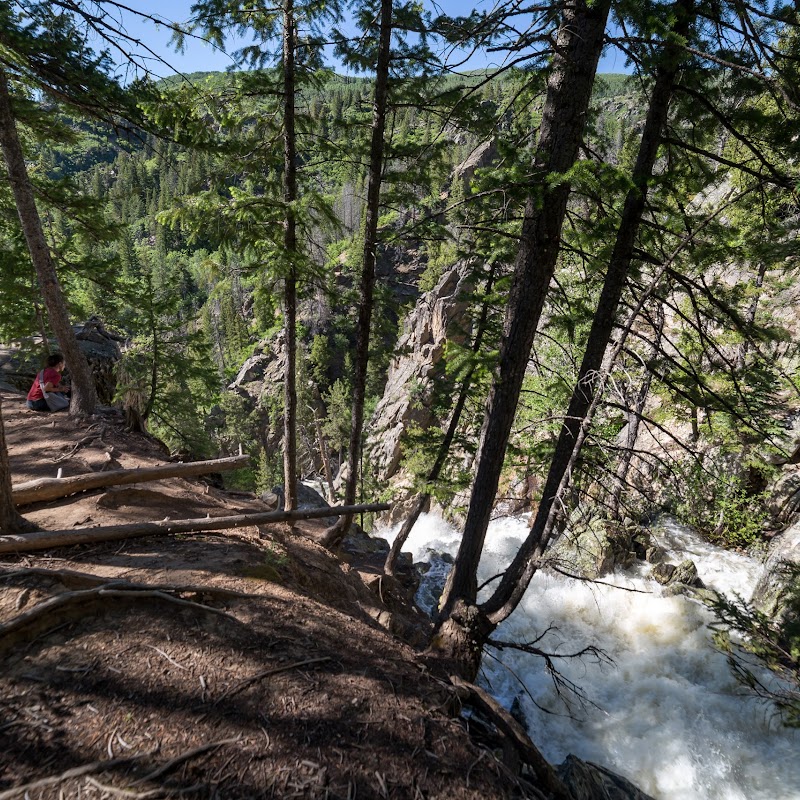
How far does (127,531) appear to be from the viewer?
5.02 meters

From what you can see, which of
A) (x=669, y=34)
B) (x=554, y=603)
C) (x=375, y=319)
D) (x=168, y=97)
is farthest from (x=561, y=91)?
(x=554, y=603)

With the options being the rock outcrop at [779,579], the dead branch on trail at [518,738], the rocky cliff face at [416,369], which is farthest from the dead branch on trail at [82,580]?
the rocky cliff face at [416,369]

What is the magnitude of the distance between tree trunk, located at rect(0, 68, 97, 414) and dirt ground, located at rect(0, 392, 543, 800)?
5.44 metres

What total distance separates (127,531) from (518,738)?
4.50m

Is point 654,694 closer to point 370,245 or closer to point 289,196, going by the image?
point 370,245

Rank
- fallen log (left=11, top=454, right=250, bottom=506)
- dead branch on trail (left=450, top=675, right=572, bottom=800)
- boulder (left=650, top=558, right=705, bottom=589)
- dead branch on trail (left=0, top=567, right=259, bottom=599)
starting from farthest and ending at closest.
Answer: boulder (left=650, top=558, right=705, bottom=589) < fallen log (left=11, top=454, right=250, bottom=506) < dead branch on trail (left=450, top=675, right=572, bottom=800) < dead branch on trail (left=0, top=567, right=259, bottom=599)

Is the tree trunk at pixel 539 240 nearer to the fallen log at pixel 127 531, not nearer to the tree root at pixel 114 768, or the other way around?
Result: the fallen log at pixel 127 531

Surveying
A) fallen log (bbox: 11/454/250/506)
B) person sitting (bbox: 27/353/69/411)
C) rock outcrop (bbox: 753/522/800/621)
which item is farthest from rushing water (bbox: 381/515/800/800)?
person sitting (bbox: 27/353/69/411)

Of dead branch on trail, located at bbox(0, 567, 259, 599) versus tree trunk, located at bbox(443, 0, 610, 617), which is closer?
dead branch on trail, located at bbox(0, 567, 259, 599)

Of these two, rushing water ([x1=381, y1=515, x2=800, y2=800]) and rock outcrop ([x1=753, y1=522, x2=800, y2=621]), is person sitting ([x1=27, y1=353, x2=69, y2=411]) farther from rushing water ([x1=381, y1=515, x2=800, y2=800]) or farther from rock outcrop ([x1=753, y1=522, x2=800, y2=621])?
rock outcrop ([x1=753, y1=522, x2=800, y2=621])

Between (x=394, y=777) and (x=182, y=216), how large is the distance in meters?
7.10

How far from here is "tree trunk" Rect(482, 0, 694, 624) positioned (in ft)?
15.2

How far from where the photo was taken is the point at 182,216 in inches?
266

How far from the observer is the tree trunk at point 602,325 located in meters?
4.63
